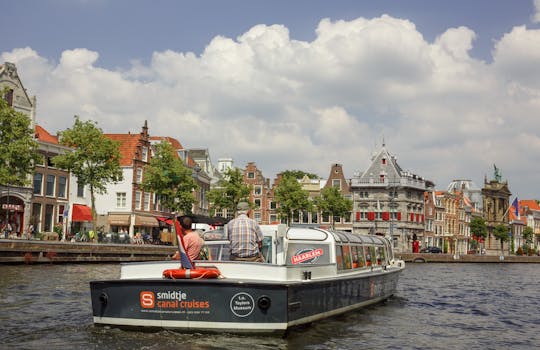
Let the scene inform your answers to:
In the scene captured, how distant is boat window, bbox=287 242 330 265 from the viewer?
48.3 feet

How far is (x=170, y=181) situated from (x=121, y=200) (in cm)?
1314

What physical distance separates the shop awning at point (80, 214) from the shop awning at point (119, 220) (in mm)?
5172

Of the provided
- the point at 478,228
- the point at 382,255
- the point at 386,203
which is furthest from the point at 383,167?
the point at 382,255

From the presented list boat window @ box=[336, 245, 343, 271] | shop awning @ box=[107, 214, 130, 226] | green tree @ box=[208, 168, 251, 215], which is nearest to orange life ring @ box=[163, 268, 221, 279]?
boat window @ box=[336, 245, 343, 271]

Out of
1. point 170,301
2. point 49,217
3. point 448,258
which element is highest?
point 49,217

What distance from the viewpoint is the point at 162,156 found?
58.1 metres

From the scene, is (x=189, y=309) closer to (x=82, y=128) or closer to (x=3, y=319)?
(x=3, y=319)

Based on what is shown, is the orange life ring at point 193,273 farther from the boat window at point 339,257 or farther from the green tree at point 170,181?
the green tree at point 170,181

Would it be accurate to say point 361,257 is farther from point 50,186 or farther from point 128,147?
point 128,147

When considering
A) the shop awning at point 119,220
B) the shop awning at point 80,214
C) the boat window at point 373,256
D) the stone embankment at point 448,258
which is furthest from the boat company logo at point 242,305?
the stone embankment at point 448,258

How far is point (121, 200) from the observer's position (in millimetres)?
67812

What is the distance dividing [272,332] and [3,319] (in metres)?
6.47

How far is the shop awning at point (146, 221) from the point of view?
67.1 metres

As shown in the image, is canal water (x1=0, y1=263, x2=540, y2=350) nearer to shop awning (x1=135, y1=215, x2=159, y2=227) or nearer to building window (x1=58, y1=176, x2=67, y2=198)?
building window (x1=58, y1=176, x2=67, y2=198)
